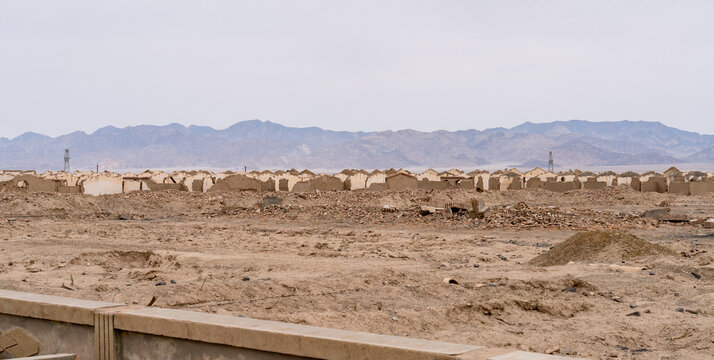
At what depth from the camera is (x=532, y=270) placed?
13.5 metres

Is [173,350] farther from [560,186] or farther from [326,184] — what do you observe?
[560,186]

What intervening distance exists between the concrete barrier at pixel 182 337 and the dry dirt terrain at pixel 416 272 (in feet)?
8.69

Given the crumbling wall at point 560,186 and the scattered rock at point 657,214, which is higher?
the crumbling wall at point 560,186

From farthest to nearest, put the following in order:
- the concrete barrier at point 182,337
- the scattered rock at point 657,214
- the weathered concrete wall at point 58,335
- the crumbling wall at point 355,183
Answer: the crumbling wall at point 355,183 < the scattered rock at point 657,214 < the weathered concrete wall at point 58,335 < the concrete barrier at point 182,337

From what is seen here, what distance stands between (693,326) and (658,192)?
3432 cm

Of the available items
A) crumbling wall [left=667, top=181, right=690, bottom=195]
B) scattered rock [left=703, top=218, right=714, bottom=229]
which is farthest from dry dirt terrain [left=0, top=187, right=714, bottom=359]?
crumbling wall [left=667, top=181, right=690, bottom=195]

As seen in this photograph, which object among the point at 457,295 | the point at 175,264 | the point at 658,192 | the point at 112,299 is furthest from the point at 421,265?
the point at 658,192

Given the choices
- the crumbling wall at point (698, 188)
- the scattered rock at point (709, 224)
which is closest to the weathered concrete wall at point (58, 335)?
the scattered rock at point (709, 224)

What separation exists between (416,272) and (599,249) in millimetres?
4138

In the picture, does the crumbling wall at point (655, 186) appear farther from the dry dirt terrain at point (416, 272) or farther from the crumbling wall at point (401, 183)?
the dry dirt terrain at point (416, 272)

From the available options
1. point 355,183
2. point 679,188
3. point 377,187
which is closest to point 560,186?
point 679,188

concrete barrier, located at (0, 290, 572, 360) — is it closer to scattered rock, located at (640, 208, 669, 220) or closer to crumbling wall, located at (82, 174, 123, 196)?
scattered rock, located at (640, 208, 669, 220)

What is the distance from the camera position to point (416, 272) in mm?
12625

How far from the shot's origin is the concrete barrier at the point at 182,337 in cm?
520
